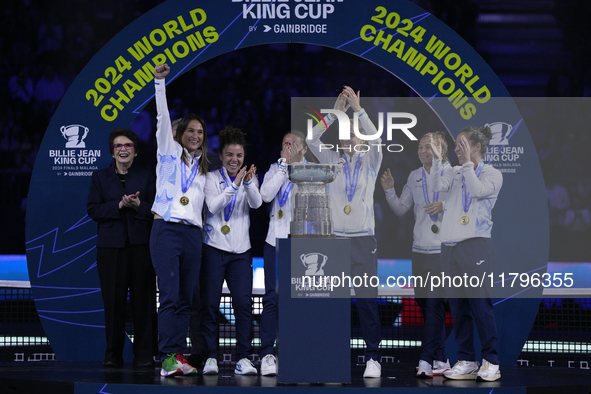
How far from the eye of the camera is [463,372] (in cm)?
387

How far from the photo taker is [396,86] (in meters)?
6.13

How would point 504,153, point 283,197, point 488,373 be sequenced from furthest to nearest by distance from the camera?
point 504,153 < point 283,197 < point 488,373

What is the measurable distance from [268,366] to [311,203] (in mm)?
1090

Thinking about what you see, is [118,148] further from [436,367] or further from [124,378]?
[436,367]

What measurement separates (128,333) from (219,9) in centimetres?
276

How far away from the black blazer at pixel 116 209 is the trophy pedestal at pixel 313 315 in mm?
1405

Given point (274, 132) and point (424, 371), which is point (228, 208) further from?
point (274, 132)

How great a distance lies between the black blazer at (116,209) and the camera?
14.6 ft

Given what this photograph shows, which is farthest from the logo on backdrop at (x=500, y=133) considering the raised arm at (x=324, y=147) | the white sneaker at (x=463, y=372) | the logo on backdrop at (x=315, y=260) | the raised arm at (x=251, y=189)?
the logo on backdrop at (x=315, y=260)

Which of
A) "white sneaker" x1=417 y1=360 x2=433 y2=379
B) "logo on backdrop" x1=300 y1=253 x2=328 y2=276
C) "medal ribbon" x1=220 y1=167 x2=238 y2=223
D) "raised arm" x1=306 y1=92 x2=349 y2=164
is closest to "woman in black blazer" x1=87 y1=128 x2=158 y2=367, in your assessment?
"medal ribbon" x1=220 y1=167 x2=238 y2=223

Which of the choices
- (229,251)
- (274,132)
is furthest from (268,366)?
(274,132)

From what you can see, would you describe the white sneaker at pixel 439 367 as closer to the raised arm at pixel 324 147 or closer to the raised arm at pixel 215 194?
the raised arm at pixel 324 147

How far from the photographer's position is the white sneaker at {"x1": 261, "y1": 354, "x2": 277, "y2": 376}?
390 centimetres

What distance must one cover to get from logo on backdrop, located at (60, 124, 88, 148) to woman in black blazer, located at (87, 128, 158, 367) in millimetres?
598
